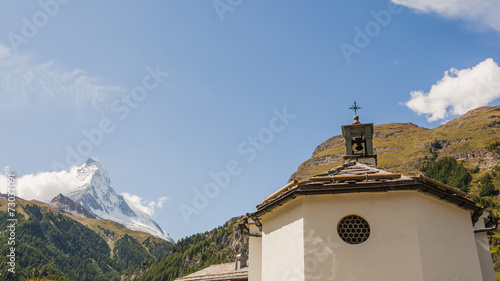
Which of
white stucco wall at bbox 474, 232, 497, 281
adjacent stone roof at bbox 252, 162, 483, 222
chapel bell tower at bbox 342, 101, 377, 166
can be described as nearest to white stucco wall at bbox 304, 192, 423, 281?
adjacent stone roof at bbox 252, 162, 483, 222

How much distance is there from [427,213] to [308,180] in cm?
356

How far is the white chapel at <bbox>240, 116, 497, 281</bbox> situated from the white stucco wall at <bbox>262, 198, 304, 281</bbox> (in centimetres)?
3

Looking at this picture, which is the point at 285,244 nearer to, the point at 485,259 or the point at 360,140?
the point at 360,140

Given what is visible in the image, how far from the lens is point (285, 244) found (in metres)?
12.6

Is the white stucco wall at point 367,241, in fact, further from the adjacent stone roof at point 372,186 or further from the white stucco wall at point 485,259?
the white stucco wall at point 485,259

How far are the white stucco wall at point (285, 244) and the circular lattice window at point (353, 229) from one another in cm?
118

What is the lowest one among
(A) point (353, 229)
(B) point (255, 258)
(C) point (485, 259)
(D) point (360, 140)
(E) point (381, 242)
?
(E) point (381, 242)

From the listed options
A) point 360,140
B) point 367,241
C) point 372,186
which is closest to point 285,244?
point 367,241

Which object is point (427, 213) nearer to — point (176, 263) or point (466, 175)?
point (176, 263)

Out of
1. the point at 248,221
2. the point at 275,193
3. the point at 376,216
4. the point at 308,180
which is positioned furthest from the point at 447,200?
the point at 248,221

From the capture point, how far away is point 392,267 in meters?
11.1

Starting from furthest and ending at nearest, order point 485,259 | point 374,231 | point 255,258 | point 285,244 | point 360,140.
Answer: point 255,258, point 360,140, point 485,259, point 285,244, point 374,231

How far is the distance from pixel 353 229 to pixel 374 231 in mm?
594

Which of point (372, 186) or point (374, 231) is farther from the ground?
point (372, 186)
